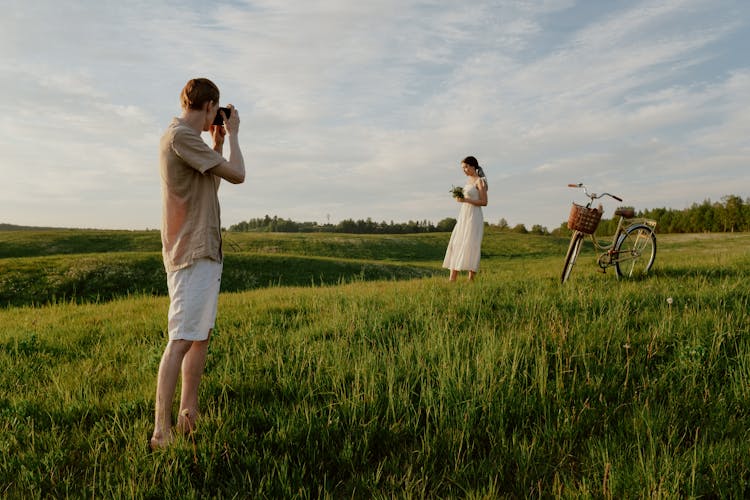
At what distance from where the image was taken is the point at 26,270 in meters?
24.9

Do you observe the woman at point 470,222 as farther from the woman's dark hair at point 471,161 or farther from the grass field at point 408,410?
the grass field at point 408,410

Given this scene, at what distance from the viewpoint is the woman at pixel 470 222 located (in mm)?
12039

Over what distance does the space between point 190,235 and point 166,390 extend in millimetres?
1268

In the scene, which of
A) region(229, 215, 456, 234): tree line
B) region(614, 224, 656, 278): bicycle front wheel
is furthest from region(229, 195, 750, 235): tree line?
region(614, 224, 656, 278): bicycle front wheel

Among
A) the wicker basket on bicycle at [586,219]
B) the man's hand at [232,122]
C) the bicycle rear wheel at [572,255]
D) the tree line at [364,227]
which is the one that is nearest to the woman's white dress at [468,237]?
the bicycle rear wheel at [572,255]

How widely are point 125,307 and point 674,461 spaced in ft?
34.7

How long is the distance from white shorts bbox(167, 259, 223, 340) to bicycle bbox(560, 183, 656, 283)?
8.56 m

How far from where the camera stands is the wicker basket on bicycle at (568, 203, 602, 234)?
10.2 meters

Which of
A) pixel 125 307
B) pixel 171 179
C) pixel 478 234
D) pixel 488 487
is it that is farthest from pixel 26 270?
pixel 488 487

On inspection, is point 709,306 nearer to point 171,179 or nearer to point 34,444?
point 171,179

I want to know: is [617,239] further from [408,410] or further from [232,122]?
[232,122]

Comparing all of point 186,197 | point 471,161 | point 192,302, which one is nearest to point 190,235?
point 186,197

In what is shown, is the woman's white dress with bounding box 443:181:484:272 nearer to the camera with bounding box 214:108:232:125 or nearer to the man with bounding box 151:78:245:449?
the camera with bounding box 214:108:232:125

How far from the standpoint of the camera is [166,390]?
3652 millimetres
